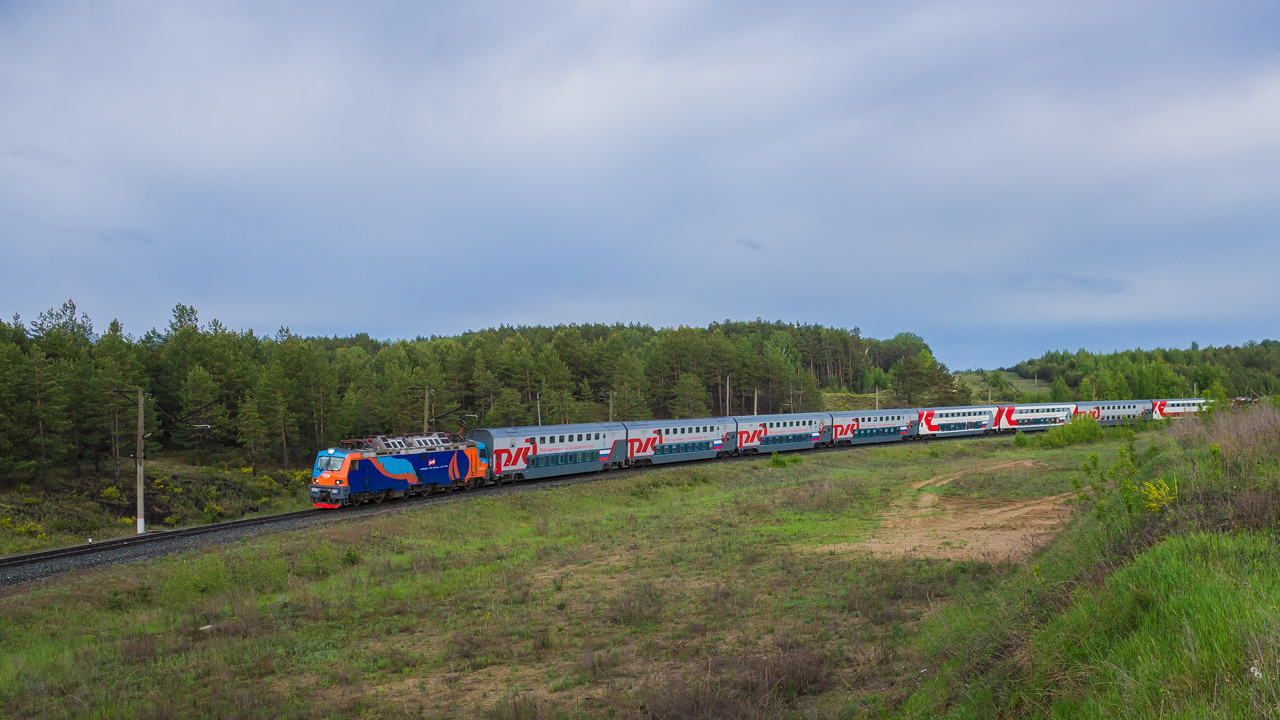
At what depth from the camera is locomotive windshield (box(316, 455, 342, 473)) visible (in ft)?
102

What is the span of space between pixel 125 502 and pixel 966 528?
49932 mm

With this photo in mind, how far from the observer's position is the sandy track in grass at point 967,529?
53.1 ft

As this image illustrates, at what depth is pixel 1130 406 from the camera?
73250 mm

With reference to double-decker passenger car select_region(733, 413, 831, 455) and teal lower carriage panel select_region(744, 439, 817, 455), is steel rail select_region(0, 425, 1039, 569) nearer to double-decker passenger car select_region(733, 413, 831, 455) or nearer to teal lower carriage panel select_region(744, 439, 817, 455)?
double-decker passenger car select_region(733, 413, 831, 455)

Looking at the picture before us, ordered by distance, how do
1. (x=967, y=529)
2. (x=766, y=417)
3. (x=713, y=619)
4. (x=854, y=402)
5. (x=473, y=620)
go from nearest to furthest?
(x=713, y=619)
(x=473, y=620)
(x=967, y=529)
(x=766, y=417)
(x=854, y=402)

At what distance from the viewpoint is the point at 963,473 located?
1315 inches

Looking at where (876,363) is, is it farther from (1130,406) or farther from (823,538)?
(823,538)

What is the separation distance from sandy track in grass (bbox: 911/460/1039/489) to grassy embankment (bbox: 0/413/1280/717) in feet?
15.7

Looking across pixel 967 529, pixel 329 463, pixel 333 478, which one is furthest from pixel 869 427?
pixel 329 463

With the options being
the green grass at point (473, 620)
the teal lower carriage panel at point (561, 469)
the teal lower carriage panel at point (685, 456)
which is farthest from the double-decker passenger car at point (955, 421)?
the green grass at point (473, 620)

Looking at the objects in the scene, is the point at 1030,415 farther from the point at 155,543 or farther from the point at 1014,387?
the point at 1014,387

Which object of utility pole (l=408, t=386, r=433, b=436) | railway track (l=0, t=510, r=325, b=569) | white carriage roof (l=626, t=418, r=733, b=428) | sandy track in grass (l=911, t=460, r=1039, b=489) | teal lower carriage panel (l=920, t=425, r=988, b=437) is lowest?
teal lower carriage panel (l=920, t=425, r=988, b=437)

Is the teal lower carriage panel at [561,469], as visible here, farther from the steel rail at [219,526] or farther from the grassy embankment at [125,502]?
the grassy embankment at [125,502]

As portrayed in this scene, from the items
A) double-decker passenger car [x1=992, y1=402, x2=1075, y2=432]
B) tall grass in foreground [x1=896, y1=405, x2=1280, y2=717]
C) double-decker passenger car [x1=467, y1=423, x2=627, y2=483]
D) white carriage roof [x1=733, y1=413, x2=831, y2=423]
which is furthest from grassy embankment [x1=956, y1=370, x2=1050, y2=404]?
tall grass in foreground [x1=896, y1=405, x2=1280, y2=717]
